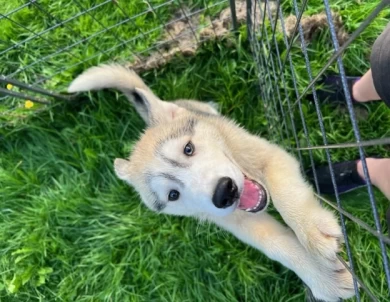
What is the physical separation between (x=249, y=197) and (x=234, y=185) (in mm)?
250

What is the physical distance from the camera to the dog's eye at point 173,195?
2320mm

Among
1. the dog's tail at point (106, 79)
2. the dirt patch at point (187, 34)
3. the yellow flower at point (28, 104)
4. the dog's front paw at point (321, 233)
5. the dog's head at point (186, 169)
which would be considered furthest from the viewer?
the yellow flower at point (28, 104)

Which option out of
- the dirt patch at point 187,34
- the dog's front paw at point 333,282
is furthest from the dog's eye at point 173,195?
the dirt patch at point 187,34

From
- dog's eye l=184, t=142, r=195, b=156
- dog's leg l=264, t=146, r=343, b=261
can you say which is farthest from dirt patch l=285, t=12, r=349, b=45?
dog's eye l=184, t=142, r=195, b=156

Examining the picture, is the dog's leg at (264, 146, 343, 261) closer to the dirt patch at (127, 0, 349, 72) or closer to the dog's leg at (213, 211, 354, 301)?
the dog's leg at (213, 211, 354, 301)

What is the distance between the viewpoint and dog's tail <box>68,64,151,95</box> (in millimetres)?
2684

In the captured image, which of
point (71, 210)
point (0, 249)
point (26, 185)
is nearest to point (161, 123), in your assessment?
point (71, 210)

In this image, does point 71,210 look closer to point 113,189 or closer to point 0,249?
point 113,189

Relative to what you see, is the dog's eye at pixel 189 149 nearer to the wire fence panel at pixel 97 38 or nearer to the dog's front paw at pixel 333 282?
the dog's front paw at pixel 333 282

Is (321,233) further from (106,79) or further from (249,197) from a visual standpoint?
(106,79)

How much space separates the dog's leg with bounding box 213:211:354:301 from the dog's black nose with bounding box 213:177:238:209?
15.4 inches

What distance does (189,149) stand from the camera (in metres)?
2.27

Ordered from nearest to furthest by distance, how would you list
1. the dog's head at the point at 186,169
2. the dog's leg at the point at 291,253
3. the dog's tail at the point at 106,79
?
the dog's leg at the point at 291,253, the dog's head at the point at 186,169, the dog's tail at the point at 106,79

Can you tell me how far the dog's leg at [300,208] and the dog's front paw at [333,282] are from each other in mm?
109
